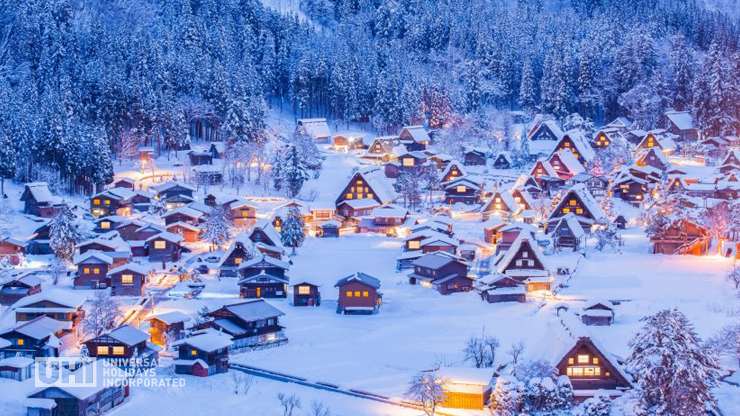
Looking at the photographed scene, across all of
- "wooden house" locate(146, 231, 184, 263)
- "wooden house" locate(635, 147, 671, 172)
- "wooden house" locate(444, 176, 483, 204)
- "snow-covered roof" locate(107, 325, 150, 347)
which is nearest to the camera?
"snow-covered roof" locate(107, 325, 150, 347)

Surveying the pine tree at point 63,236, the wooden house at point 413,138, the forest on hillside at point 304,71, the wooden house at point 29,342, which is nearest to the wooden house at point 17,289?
the pine tree at point 63,236

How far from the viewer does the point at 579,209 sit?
6359 centimetres

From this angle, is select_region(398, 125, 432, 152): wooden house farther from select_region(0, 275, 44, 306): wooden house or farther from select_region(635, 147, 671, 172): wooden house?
select_region(0, 275, 44, 306): wooden house

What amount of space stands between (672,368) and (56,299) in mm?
28327

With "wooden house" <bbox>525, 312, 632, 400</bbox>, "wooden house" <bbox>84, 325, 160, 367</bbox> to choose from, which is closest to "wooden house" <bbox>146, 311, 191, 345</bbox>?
"wooden house" <bbox>84, 325, 160, 367</bbox>

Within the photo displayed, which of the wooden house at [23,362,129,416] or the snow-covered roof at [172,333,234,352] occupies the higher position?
the snow-covered roof at [172,333,234,352]

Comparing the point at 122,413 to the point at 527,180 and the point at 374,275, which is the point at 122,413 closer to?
the point at 374,275

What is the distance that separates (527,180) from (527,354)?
3724cm

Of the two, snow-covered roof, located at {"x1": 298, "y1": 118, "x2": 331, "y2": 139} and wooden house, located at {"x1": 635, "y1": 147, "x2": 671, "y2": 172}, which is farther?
snow-covered roof, located at {"x1": 298, "y1": 118, "x2": 331, "y2": 139}

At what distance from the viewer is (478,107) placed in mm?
100500

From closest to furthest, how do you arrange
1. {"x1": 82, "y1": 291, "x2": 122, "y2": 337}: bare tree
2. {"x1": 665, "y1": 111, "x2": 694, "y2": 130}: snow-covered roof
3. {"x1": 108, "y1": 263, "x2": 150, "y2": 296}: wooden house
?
{"x1": 82, "y1": 291, "x2": 122, "y2": 337}: bare tree, {"x1": 108, "y1": 263, "x2": 150, "y2": 296}: wooden house, {"x1": 665, "y1": 111, "x2": 694, "y2": 130}: snow-covered roof

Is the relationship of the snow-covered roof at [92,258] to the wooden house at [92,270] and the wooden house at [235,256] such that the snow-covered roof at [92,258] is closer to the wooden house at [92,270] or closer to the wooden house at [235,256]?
the wooden house at [92,270]

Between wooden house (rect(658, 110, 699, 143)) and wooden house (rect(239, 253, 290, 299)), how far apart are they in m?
54.2

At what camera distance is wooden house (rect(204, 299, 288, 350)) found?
138 ft
